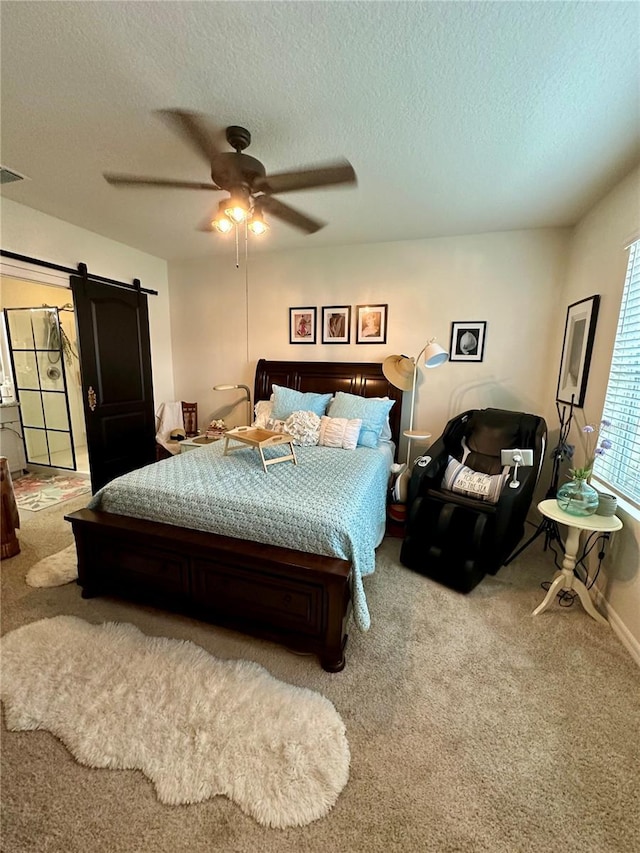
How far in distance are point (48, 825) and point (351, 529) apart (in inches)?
55.4

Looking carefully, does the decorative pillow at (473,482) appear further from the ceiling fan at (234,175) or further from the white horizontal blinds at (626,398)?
the ceiling fan at (234,175)

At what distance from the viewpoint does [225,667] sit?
1635 millimetres

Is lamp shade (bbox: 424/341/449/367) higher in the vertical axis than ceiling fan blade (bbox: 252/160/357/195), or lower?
lower

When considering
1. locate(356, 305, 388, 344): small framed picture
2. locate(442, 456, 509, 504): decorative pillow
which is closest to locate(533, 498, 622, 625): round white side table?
locate(442, 456, 509, 504): decorative pillow

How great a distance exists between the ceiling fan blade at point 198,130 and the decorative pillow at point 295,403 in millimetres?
1996

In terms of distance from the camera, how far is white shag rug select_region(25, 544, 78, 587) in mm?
2230

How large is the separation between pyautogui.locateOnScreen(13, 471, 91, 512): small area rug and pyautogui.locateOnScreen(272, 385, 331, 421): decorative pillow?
241cm

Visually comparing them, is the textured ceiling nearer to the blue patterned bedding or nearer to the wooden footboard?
the blue patterned bedding

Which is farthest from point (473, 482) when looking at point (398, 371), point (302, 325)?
point (302, 325)

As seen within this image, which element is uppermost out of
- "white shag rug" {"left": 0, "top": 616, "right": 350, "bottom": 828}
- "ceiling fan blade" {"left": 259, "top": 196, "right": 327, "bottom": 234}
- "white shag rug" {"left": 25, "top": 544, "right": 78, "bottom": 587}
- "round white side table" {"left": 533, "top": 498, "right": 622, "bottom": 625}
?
"ceiling fan blade" {"left": 259, "top": 196, "right": 327, "bottom": 234}

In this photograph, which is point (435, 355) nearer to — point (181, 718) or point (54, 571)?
point (181, 718)

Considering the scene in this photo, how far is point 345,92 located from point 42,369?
15.5ft

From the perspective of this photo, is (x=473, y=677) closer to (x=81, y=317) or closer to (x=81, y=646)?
(x=81, y=646)

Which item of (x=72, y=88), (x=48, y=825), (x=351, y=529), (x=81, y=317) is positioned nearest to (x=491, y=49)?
(x=72, y=88)
